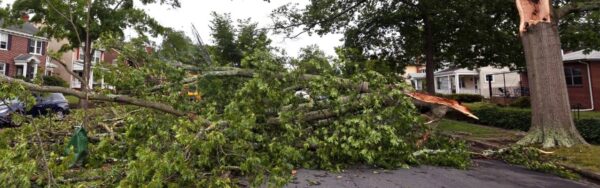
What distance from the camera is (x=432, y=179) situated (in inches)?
189

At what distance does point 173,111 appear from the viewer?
215 inches

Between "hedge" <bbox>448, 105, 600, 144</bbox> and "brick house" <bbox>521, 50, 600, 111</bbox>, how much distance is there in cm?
652

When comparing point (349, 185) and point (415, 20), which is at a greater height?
point (415, 20)

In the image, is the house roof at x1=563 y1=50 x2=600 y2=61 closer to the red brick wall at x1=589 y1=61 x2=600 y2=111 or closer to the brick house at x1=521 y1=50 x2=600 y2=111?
the brick house at x1=521 y1=50 x2=600 y2=111

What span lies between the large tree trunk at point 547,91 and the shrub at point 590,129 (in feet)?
6.57

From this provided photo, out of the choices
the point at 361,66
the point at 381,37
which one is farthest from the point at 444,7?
the point at 361,66

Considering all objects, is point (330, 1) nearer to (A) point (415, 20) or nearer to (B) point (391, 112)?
(A) point (415, 20)

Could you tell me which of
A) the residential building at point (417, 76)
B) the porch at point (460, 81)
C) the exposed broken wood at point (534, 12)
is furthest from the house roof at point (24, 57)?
the porch at point (460, 81)

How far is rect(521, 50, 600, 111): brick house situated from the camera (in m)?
18.4

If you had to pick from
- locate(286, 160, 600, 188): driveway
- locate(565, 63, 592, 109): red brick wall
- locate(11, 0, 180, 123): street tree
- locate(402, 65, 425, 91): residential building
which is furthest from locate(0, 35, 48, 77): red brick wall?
locate(565, 63, 592, 109): red brick wall

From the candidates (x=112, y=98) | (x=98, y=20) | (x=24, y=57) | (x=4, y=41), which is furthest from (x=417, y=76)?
(x=112, y=98)

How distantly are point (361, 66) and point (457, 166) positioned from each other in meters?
2.12

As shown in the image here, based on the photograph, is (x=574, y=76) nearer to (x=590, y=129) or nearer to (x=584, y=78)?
(x=584, y=78)

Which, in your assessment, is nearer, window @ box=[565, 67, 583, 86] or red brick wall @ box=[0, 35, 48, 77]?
window @ box=[565, 67, 583, 86]
